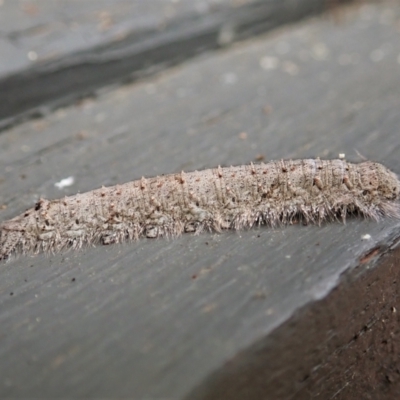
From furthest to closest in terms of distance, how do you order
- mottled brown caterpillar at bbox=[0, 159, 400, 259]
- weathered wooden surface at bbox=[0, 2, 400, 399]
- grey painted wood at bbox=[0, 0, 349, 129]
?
1. grey painted wood at bbox=[0, 0, 349, 129]
2. mottled brown caterpillar at bbox=[0, 159, 400, 259]
3. weathered wooden surface at bbox=[0, 2, 400, 399]

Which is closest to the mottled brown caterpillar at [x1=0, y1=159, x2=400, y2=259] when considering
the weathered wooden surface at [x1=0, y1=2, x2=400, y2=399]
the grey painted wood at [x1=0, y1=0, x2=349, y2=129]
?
the weathered wooden surface at [x1=0, y1=2, x2=400, y2=399]

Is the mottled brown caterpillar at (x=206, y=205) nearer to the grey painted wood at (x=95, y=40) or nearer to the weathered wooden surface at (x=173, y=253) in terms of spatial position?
the weathered wooden surface at (x=173, y=253)

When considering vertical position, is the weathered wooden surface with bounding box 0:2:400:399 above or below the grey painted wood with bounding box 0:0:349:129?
below

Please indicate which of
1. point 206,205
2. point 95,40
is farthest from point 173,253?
point 95,40

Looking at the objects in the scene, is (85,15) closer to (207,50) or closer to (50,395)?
(207,50)

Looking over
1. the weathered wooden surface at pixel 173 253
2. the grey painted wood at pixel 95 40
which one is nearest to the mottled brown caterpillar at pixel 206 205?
the weathered wooden surface at pixel 173 253

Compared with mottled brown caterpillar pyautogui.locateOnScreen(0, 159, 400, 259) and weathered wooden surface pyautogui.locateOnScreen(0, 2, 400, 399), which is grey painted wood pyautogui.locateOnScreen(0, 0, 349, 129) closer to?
weathered wooden surface pyautogui.locateOnScreen(0, 2, 400, 399)

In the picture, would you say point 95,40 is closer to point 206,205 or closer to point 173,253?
point 206,205

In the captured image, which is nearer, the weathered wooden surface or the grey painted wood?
the weathered wooden surface

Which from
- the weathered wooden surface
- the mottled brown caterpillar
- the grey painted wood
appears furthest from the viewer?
the grey painted wood
